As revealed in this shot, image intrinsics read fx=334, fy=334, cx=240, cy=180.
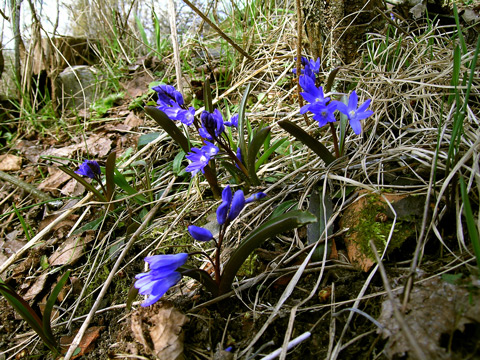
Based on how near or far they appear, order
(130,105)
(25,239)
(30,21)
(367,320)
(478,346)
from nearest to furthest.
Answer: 1. (478,346)
2. (367,320)
3. (25,239)
4. (130,105)
5. (30,21)

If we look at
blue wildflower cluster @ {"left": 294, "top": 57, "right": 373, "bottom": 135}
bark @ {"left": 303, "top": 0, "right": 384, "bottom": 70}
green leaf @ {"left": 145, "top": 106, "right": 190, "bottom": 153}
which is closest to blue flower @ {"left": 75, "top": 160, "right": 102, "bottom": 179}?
green leaf @ {"left": 145, "top": 106, "right": 190, "bottom": 153}

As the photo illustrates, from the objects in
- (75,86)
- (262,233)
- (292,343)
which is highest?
(75,86)

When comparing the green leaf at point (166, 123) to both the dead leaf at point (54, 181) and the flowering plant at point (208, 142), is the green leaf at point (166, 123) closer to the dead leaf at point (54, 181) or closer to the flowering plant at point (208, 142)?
the flowering plant at point (208, 142)

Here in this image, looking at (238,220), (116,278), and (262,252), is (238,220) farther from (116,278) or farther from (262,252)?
(116,278)

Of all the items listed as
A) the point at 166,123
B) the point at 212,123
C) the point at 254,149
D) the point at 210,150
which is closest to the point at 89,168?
the point at 166,123

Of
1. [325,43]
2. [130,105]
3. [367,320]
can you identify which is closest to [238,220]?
[367,320]

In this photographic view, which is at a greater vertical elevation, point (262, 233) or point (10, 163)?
point (10, 163)

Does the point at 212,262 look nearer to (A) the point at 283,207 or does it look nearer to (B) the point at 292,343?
(B) the point at 292,343

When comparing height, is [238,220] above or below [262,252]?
above
